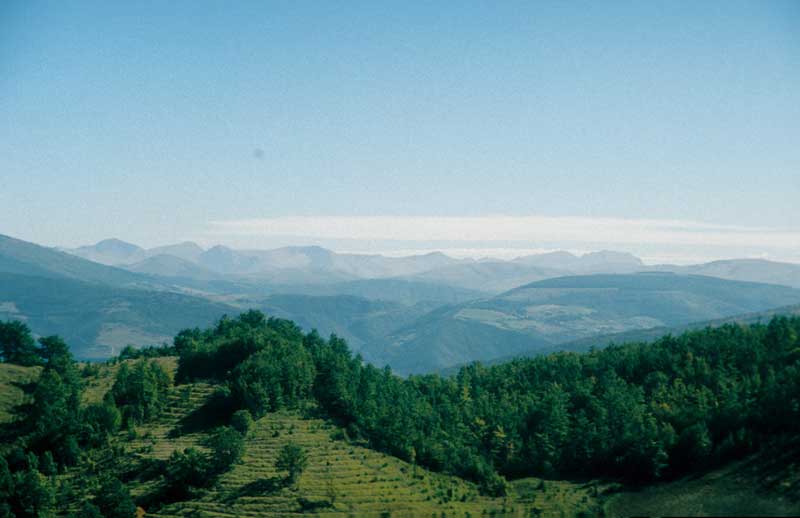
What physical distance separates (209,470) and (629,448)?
7366cm

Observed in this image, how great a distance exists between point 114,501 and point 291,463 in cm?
2496

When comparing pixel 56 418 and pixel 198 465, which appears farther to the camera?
→ pixel 56 418

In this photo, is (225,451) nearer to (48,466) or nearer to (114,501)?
(114,501)

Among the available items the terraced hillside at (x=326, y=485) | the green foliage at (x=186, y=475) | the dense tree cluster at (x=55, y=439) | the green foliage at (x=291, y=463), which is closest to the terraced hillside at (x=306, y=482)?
the terraced hillside at (x=326, y=485)

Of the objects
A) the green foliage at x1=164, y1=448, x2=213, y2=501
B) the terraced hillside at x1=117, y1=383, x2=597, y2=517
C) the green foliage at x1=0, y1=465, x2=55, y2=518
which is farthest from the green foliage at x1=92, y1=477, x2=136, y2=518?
the green foliage at x1=0, y1=465, x2=55, y2=518

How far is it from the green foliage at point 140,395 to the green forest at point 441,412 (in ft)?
0.96

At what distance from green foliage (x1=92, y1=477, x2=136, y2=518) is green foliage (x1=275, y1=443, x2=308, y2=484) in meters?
21.3

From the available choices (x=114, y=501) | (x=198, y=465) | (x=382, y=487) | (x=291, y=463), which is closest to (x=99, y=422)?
(x=114, y=501)

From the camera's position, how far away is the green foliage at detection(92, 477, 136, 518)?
75.6m

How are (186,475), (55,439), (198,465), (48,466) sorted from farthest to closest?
(55,439), (48,466), (198,465), (186,475)

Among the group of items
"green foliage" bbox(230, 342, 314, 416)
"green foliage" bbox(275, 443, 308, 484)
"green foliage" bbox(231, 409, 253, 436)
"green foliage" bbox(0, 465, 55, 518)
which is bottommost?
"green foliage" bbox(0, 465, 55, 518)

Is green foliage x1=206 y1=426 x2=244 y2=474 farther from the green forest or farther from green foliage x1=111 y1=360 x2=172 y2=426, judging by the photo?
green foliage x1=111 y1=360 x2=172 y2=426

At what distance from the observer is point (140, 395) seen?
103m

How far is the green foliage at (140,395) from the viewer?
101750mm
